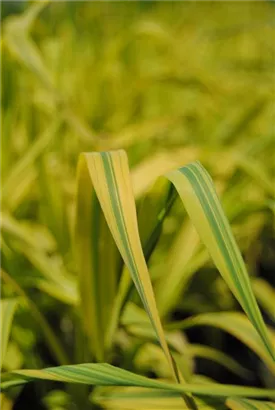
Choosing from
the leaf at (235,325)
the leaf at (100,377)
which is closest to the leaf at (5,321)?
the leaf at (100,377)

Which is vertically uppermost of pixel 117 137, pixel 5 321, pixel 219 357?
pixel 117 137

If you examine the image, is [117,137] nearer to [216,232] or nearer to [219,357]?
[219,357]

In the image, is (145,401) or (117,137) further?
(117,137)

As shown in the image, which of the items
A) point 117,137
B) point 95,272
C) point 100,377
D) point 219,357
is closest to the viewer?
point 100,377

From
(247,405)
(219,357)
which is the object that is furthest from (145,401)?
(219,357)

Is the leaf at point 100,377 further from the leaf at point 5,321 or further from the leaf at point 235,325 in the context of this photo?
the leaf at point 235,325

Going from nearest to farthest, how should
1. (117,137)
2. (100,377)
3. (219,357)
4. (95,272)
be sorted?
(100,377), (95,272), (219,357), (117,137)

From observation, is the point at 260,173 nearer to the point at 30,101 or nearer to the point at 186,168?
the point at 186,168

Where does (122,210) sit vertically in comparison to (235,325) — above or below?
above

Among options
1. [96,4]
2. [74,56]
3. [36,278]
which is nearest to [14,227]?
[36,278]

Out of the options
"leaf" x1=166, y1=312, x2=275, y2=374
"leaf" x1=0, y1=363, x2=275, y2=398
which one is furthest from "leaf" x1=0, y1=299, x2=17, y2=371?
"leaf" x1=166, y1=312, x2=275, y2=374
